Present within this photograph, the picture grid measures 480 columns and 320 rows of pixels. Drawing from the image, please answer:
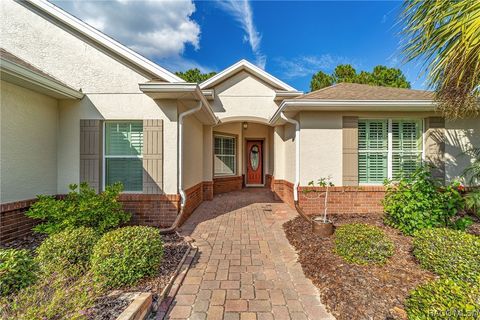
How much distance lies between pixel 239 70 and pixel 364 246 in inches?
332

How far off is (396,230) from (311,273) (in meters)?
2.82

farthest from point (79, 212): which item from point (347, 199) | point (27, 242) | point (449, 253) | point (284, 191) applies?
point (284, 191)

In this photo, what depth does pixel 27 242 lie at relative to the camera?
448cm

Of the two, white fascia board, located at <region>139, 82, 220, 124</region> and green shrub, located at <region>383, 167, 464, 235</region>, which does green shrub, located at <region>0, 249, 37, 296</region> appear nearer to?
white fascia board, located at <region>139, 82, 220, 124</region>

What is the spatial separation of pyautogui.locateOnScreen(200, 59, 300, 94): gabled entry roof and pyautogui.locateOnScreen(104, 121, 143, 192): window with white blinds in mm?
4524

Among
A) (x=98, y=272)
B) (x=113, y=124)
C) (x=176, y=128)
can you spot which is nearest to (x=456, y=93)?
(x=176, y=128)

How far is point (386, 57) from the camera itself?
3.68m

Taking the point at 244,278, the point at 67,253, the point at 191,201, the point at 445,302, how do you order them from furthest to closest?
the point at 191,201, the point at 244,278, the point at 67,253, the point at 445,302

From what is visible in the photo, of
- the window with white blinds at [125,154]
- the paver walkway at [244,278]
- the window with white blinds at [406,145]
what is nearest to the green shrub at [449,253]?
the paver walkway at [244,278]

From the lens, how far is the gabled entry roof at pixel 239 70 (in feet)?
31.2

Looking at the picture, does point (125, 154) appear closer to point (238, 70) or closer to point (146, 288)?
point (146, 288)

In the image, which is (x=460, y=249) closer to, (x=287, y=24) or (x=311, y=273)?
(x=311, y=273)

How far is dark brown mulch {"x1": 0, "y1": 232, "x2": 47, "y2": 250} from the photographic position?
424 cm

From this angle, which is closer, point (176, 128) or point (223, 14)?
point (176, 128)
